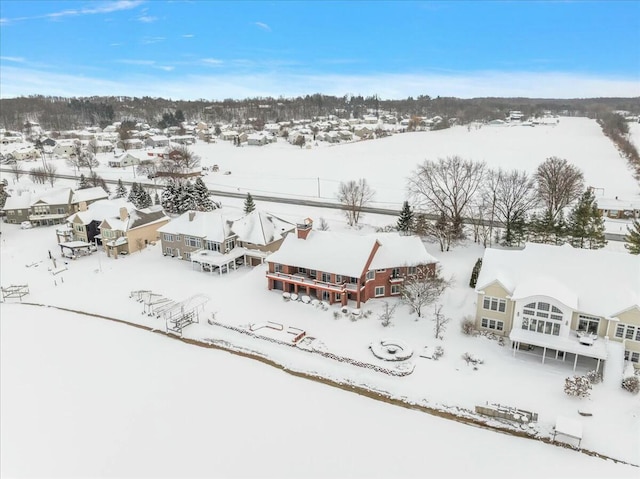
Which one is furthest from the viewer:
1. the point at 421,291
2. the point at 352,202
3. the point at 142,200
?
the point at 142,200

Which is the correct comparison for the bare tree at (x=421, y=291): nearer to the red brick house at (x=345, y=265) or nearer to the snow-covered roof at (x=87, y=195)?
the red brick house at (x=345, y=265)

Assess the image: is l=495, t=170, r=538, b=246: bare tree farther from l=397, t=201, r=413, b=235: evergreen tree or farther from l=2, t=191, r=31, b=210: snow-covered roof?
l=2, t=191, r=31, b=210: snow-covered roof

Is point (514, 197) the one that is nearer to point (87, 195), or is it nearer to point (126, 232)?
point (126, 232)

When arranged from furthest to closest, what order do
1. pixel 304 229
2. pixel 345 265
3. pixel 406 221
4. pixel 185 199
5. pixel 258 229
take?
pixel 185 199
pixel 406 221
pixel 258 229
pixel 304 229
pixel 345 265

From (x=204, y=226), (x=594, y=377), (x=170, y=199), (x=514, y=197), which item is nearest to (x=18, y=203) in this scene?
(x=170, y=199)

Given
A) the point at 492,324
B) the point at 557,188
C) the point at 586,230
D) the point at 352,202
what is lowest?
the point at 492,324

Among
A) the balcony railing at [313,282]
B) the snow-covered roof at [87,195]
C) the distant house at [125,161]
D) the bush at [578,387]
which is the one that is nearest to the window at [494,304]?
the bush at [578,387]
